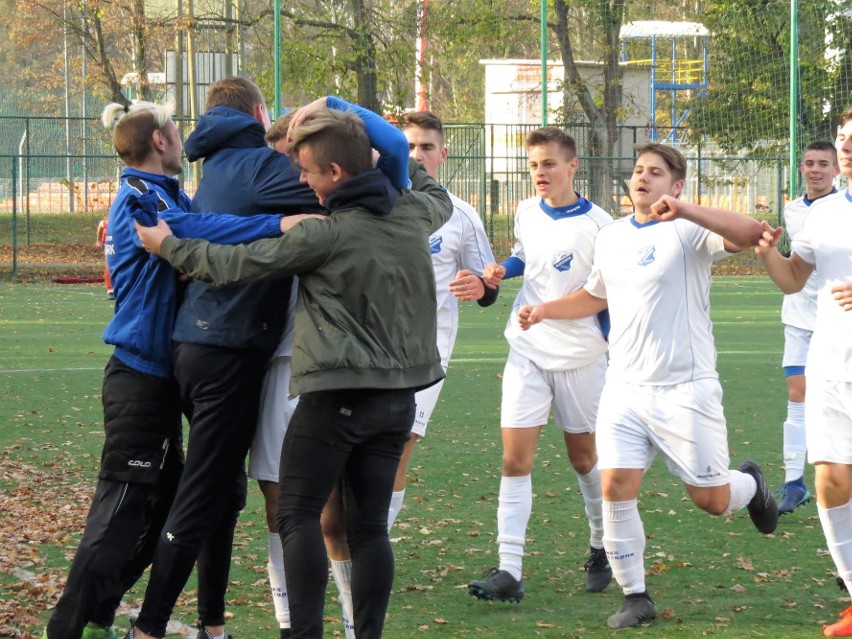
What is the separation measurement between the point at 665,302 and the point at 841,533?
115cm

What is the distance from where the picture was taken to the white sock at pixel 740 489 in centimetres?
556

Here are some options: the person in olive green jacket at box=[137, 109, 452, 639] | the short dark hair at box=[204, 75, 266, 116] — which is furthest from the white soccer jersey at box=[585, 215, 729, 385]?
the short dark hair at box=[204, 75, 266, 116]

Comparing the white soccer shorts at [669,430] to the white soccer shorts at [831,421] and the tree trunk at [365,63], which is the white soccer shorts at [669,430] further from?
the tree trunk at [365,63]

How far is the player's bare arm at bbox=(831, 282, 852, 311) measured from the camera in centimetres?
483

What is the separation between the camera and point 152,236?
4.28 m

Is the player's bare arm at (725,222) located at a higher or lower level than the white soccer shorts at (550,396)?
higher

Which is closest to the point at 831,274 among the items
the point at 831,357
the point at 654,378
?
the point at 831,357

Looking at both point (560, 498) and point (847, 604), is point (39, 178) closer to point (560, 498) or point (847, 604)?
point (560, 498)

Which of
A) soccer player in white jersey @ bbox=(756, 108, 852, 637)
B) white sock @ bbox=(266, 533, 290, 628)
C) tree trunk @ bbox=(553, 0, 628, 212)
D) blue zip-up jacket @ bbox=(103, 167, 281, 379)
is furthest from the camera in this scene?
tree trunk @ bbox=(553, 0, 628, 212)

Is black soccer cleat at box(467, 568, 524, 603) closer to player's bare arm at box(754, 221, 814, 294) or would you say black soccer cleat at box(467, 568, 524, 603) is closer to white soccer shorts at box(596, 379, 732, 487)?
white soccer shorts at box(596, 379, 732, 487)

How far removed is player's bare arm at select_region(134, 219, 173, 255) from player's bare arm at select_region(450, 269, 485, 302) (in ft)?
6.03

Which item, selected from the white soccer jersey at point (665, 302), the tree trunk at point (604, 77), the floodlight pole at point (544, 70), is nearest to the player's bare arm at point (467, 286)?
the white soccer jersey at point (665, 302)

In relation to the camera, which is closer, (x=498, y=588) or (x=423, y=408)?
(x=498, y=588)

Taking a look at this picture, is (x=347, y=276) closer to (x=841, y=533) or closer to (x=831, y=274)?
(x=831, y=274)
